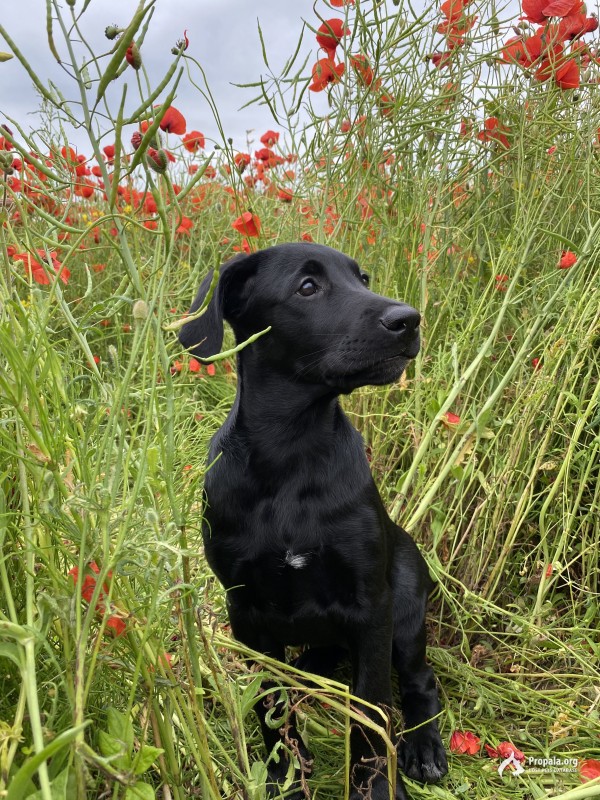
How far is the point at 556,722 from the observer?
1759 millimetres

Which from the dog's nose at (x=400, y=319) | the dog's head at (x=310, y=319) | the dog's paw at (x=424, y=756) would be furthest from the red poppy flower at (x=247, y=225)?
the dog's paw at (x=424, y=756)

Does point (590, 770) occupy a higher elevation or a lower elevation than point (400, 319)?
lower

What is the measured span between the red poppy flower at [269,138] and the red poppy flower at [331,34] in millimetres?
1709

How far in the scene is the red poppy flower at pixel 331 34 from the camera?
220 cm

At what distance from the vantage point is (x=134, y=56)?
0.93 meters

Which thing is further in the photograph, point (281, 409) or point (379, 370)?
point (281, 409)

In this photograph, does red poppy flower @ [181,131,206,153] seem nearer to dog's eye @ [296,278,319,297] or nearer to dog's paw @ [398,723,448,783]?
dog's eye @ [296,278,319,297]

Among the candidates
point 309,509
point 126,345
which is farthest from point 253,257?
point 126,345

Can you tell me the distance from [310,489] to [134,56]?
1.01 m

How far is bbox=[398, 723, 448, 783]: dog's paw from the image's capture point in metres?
1.73

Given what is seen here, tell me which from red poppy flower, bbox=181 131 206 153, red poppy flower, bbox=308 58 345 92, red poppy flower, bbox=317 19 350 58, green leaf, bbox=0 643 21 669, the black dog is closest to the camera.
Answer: green leaf, bbox=0 643 21 669

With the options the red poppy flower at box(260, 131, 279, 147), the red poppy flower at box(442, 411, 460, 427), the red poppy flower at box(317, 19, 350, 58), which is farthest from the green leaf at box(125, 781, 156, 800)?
the red poppy flower at box(260, 131, 279, 147)

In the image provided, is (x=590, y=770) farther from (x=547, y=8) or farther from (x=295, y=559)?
(x=547, y=8)

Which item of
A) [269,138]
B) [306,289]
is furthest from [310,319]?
[269,138]
